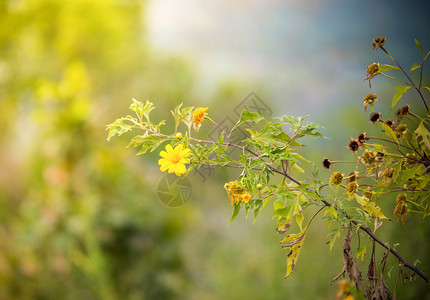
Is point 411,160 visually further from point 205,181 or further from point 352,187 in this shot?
point 205,181

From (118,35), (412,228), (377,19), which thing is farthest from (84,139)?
(118,35)

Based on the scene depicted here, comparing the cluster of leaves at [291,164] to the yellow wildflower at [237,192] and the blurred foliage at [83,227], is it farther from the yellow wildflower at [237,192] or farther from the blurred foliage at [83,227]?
the blurred foliage at [83,227]

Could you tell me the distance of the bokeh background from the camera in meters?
1.27

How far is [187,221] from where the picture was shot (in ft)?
4.96

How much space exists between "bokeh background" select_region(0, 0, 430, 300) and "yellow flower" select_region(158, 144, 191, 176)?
0.50 metres

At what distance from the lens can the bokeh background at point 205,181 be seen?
4.18 feet

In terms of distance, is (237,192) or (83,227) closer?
(237,192)

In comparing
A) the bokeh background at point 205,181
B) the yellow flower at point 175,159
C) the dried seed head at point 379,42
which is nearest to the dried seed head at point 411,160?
the dried seed head at point 379,42

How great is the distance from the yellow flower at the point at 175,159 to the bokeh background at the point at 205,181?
→ 1.63ft

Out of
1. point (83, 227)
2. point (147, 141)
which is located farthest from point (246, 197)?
point (83, 227)

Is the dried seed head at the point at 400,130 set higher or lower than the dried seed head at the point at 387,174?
higher

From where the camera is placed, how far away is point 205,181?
1.51 m

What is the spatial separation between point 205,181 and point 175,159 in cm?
111

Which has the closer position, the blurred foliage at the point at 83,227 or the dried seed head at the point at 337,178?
the dried seed head at the point at 337,178
